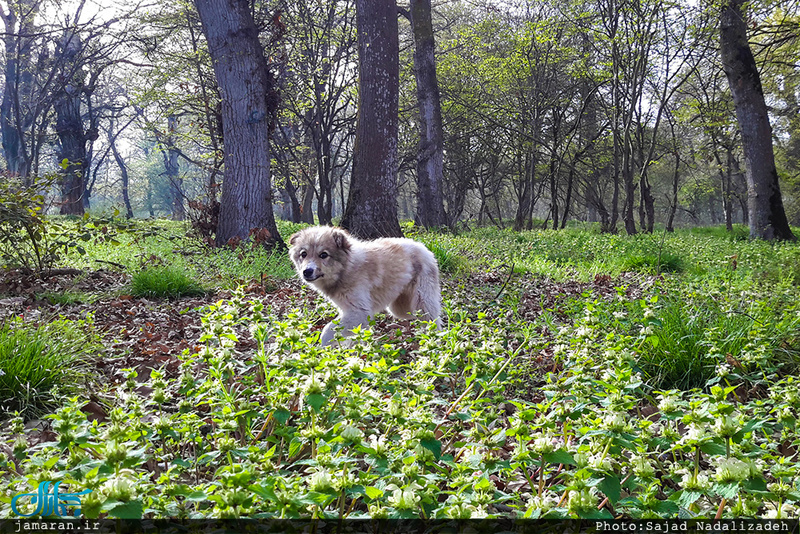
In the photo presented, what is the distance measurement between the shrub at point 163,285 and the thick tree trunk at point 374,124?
3.37m

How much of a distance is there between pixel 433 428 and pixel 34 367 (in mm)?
3028

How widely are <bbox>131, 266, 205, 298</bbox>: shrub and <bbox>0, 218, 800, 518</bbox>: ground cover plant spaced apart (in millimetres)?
1519

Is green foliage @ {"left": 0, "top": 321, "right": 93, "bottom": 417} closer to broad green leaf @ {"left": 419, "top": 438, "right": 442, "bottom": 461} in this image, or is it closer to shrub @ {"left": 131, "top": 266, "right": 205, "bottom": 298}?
broad green leaf @ {"left": 419, "top": 438, "right": 442, "bottom": 461}

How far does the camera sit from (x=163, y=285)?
6363 millimetres

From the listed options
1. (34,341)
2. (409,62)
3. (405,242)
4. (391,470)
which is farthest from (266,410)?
(409,62)

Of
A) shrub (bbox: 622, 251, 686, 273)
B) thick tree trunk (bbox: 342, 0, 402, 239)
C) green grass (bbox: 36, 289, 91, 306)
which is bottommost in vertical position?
green grass (bbox: 36, 289, 91, 306)

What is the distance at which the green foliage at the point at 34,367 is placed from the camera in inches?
117

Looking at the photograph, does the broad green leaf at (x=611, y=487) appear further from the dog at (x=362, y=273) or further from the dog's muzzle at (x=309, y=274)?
the dog's muzzle at (x=309, y=274)

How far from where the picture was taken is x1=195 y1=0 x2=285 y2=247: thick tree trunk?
29.7 ft

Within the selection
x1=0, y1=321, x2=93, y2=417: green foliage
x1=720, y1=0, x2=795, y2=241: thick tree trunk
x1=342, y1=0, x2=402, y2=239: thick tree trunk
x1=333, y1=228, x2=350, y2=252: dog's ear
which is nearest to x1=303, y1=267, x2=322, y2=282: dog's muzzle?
x1=333, y1=228, x2=350, y2=252: dog's ear

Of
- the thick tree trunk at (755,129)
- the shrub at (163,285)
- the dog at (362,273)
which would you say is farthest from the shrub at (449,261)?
the thick tree trunk at (755,129)

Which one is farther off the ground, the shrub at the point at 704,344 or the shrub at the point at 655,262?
the shrub at the point at 655,262

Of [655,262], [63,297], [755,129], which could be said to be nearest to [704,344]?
[655,262]

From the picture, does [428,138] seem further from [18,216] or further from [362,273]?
[18,216]
